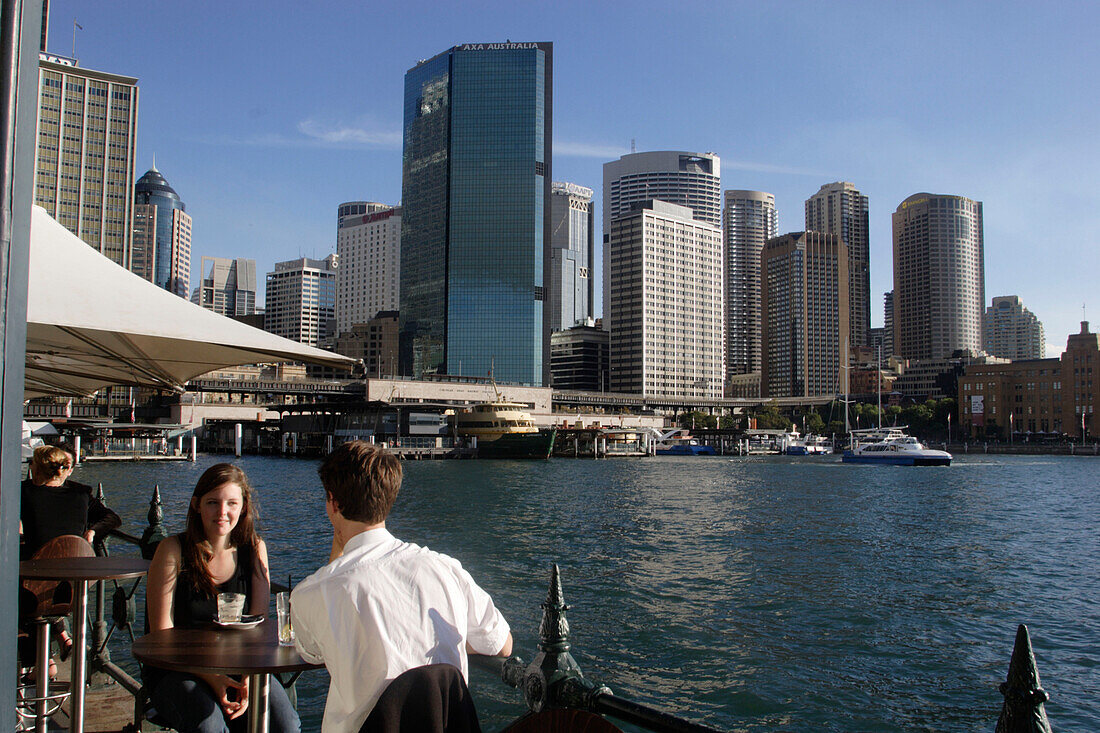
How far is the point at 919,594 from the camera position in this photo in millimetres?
16703

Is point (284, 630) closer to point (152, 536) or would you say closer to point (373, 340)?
point (152, 536)

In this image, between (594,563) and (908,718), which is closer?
(908,718)

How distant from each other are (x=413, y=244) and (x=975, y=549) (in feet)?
446

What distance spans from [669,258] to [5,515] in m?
189

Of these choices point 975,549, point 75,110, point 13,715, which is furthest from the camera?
point 75,110

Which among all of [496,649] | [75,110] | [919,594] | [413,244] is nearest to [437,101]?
[413,244]

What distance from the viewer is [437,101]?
148m

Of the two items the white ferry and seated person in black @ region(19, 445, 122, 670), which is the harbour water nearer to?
seated person in black @ region(19, 445, 122, 670)

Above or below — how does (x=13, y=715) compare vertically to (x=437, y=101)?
below

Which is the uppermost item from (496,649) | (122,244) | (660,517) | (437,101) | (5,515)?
(437,101)

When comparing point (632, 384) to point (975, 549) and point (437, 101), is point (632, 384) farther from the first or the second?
point (975, 549)

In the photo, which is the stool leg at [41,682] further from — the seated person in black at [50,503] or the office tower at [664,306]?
the office tower at [664,306]

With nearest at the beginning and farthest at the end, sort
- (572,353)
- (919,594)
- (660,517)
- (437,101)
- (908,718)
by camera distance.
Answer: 1. (908,718)
2. (919,594)
3. (660,517)
4. (437,101)
5. (572,353)

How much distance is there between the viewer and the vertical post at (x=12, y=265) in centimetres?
191
